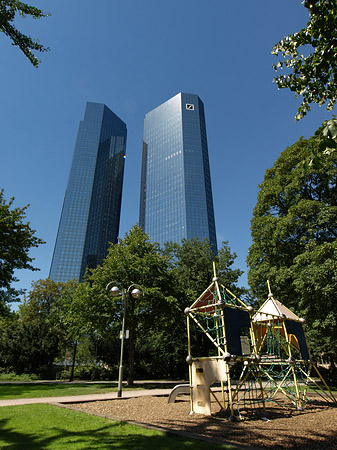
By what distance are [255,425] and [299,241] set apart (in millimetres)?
14263

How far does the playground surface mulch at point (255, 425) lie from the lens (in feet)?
19.8

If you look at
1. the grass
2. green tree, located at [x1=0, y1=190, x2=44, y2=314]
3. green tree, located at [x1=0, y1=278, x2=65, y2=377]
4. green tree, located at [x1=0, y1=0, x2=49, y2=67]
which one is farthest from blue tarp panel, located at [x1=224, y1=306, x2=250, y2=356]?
green tree, located at [x1=0, y1=278, x2=65, y2=377]

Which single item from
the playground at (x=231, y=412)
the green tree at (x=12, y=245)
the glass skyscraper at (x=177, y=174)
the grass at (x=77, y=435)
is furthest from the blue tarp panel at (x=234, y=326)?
the glass skyscraper at (x=177, y=174)

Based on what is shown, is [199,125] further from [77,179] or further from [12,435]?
[12,435]

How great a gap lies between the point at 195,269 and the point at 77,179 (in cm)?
15556

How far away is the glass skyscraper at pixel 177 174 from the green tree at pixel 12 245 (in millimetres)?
101285

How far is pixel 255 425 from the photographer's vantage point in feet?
25.8

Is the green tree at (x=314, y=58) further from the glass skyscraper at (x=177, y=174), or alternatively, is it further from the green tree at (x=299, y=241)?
the glass skyscraper at (x=177, y=174)

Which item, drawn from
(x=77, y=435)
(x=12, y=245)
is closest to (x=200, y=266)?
(x=12, y=245)

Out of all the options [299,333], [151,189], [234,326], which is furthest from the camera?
[151,189]

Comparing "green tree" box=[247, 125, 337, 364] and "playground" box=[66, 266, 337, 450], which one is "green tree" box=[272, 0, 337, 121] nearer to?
"playground" box=[66, 266, 337, 450]

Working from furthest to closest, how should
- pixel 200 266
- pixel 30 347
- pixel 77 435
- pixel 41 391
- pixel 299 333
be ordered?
pixel 200 266, pixel 30 347, pixel 41 391, pixel 299 333, pixel 77 435

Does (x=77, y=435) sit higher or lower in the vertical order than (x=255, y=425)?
higher

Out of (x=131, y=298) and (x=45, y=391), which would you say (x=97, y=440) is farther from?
A: (x=131, y=298)
